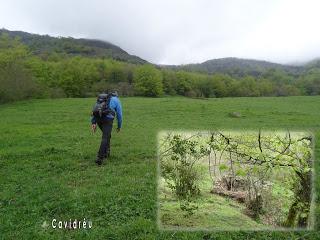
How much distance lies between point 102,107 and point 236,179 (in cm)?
793

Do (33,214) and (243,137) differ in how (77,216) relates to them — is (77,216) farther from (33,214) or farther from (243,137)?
(243,137)

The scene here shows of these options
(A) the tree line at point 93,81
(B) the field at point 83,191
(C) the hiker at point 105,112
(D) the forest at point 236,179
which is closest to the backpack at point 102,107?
(C) the hiker at point 105,112

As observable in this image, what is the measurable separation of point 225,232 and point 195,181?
6.15 feet

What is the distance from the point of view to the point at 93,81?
362ft

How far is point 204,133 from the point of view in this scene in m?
6.98

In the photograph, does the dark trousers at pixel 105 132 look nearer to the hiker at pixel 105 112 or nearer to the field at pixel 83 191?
the hiker at pixel 105 112

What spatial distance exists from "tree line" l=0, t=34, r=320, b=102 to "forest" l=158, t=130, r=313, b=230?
166 ft

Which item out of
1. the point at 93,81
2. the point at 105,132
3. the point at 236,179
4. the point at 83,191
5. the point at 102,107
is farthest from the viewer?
the point at 93,81

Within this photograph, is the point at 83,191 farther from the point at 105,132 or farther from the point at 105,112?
the point at 105,112

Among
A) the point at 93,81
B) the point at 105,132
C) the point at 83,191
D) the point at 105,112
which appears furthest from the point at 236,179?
the point at 93,81

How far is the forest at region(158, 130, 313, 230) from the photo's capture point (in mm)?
6625

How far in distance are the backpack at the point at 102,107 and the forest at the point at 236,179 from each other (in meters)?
6.73

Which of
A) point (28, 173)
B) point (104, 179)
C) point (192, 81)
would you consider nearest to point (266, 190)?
point (104, 179)

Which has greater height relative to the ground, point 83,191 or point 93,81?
point 93,81
